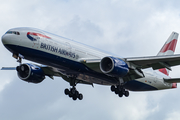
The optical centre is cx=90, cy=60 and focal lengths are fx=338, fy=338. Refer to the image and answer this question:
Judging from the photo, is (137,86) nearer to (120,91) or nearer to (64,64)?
(120,91)

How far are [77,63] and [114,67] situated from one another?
3.43 meters

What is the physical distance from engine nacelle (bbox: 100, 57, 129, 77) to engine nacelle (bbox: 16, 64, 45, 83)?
844 centimetres


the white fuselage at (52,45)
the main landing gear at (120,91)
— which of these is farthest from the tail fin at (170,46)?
the white fuselage at (52,45)

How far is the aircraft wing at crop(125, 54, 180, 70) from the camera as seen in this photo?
101ft

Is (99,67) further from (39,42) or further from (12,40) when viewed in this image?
(12,40)

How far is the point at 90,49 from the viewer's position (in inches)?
1289

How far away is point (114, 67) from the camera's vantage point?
3019cm

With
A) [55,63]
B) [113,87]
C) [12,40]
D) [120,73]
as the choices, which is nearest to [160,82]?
[113,87]

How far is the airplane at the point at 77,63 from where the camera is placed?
94.3 ft

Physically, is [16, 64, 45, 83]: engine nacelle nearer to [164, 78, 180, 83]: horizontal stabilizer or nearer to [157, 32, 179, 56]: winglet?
[164, 78, 180, 83]: horizontal stabilizer

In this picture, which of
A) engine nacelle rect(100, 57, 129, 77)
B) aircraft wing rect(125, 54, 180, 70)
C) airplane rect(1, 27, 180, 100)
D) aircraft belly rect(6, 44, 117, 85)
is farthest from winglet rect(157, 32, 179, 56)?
engine nacelle rect(100, 57, 129, 77)

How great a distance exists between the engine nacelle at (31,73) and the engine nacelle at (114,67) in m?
8.44

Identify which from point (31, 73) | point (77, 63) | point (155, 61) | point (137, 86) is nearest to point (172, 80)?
point (137, 86)

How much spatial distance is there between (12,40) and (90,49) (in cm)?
799
